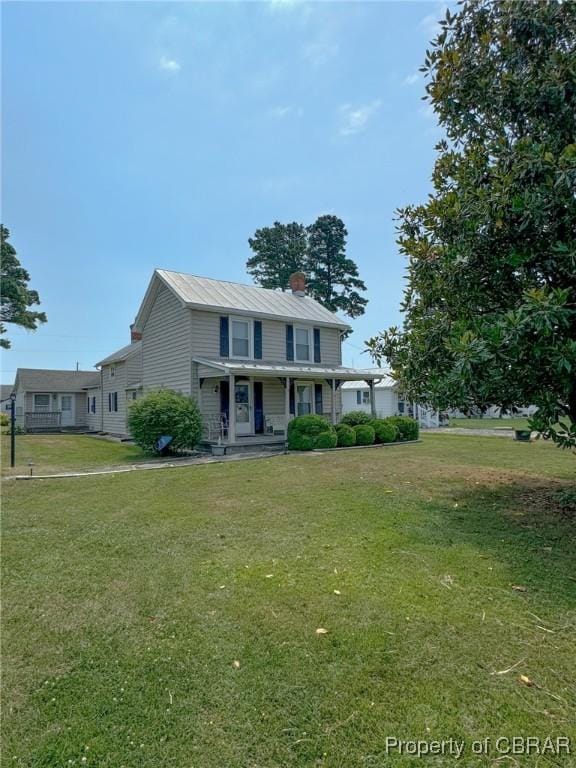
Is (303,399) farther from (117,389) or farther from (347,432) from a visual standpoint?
(117,389)

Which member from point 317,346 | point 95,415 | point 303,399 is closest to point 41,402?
point 95,415

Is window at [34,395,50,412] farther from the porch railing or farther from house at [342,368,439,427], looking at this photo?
house at [342,368,439,427]

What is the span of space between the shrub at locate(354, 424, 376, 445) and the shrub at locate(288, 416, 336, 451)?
129 centimetres

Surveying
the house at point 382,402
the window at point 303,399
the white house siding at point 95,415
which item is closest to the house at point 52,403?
the white house siding at point 95,415

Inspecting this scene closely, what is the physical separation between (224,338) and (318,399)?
5610 millimetres

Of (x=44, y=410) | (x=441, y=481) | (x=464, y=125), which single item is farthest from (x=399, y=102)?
(x=44, y=410)

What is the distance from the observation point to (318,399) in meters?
19.4

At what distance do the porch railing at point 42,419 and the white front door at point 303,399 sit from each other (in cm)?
1935

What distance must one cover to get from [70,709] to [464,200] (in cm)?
684

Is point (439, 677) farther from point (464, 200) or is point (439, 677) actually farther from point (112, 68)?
point (112, 68)

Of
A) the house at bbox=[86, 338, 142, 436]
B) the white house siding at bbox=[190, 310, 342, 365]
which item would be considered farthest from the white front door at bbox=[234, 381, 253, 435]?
the house at bbox=[86, 338, 142, 436]

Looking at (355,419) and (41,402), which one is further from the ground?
(41,402)

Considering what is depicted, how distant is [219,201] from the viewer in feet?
56.9

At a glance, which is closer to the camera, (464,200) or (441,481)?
(464,200)
